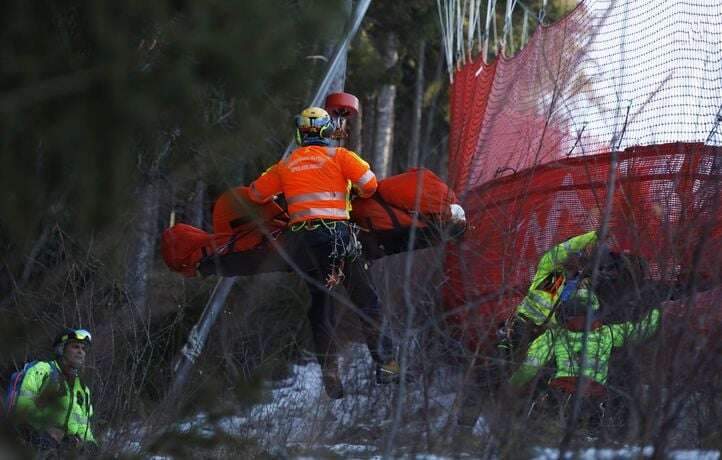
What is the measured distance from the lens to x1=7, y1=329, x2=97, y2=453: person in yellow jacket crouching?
116 inches

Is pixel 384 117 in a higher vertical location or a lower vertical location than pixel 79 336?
higher

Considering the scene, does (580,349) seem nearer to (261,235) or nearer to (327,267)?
(327,267)

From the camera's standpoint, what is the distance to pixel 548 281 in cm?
595

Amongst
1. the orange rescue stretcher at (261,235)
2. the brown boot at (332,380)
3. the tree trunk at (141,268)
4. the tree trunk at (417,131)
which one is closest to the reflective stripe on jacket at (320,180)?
the orange rescue stretcher at (261,235)

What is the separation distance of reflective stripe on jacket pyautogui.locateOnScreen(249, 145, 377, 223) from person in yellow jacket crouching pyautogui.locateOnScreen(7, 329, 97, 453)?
4.62ft

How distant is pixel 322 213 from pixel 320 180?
0.19 meters

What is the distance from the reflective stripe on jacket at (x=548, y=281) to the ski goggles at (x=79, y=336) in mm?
2229

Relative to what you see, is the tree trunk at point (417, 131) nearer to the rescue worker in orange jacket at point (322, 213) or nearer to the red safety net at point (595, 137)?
the red safety net at point (595, 137)

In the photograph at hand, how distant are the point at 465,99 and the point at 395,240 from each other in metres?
2.49

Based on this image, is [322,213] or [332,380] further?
[322,213]

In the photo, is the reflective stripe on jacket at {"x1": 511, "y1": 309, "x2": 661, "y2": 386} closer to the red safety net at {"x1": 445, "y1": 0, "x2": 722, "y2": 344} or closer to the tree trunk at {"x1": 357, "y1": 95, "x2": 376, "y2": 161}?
the red safety net at {"x1": 445, "y1": 0, "x2": 722, "y2": 344}

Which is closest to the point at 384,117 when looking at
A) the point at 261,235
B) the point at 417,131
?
the point at 261,235

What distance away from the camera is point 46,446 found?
3.89m

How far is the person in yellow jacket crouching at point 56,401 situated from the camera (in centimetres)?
295
